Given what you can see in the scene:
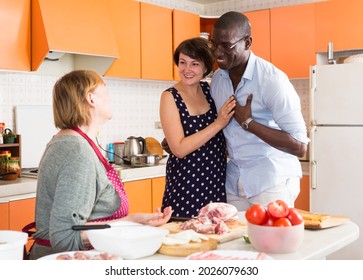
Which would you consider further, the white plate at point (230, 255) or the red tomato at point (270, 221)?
the red tomato at point (270, 221)

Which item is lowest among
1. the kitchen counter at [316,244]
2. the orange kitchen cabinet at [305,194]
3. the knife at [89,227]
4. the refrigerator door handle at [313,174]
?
the orange kitchen cabinet at [305,194]

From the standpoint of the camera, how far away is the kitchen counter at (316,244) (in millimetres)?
1537

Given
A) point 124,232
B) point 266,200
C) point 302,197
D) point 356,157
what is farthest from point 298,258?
point 302,197

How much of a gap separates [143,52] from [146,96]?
66 centimetres

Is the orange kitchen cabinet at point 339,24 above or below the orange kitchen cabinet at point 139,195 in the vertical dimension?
above

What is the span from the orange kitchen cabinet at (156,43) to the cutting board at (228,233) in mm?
2563

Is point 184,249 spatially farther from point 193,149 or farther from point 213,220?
point 193,149

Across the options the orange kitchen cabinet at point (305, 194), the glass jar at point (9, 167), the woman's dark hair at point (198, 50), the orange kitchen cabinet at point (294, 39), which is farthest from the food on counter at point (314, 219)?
the orange kitchen cabinet at point (294, 39)

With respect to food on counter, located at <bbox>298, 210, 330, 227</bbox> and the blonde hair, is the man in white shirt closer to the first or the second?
food on counter, located at <bbox>298, 210, 330, 227</bbox>

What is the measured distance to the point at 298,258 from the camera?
151 centimetres

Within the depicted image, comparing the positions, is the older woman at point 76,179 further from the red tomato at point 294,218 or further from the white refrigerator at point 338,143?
the white refrigerator at point 338,143

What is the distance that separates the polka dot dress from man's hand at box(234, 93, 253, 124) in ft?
0.60

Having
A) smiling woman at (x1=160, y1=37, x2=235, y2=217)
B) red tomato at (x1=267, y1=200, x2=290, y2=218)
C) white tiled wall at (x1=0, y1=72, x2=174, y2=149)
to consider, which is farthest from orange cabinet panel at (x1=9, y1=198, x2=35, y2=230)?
red tomato at (x1=267, y1=200, x2=290, y2=218)

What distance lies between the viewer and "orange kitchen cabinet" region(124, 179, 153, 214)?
3.83 metres
